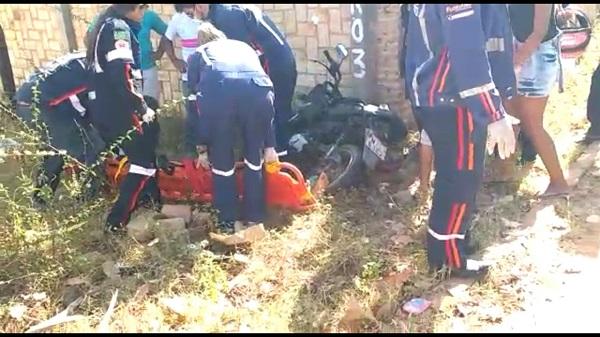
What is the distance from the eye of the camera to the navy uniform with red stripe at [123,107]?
425cm

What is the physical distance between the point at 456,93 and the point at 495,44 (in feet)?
1.75

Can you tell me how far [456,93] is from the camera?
343 centimetres

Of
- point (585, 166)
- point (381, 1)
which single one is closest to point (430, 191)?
point (585, 166)

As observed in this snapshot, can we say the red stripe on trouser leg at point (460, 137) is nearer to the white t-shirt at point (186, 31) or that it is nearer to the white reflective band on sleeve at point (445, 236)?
the white reflective band on sleeve at point (445, 236)

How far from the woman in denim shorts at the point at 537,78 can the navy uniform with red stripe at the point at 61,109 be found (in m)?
3.00

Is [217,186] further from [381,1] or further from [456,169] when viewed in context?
[381,1]

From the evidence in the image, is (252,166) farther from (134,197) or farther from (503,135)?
(503,135)

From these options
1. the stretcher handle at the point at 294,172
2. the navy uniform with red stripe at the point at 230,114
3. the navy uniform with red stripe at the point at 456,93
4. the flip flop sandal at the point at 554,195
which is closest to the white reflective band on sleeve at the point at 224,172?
the navy uniform with red stripe at the point at 230,114

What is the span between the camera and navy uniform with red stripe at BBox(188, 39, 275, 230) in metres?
4.32

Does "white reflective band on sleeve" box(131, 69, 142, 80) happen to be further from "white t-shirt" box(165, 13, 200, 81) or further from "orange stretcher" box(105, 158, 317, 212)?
"white t-shirt" box(165, 13, 200, 81)

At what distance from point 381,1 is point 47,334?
3.90 metres

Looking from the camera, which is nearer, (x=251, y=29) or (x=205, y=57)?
(x=205, y=57)

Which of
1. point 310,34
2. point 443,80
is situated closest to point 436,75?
point 443,80

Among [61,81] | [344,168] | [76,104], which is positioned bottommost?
[344,168]
